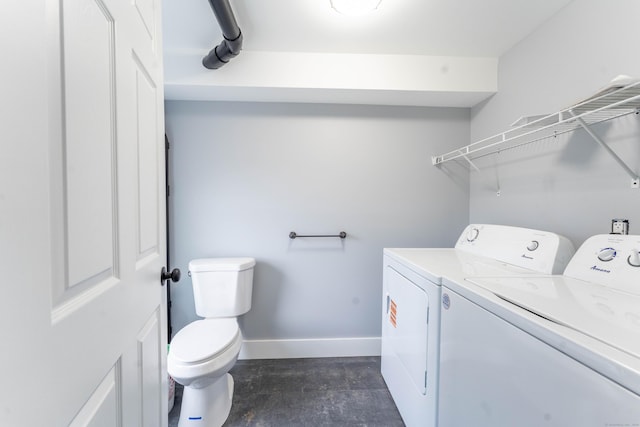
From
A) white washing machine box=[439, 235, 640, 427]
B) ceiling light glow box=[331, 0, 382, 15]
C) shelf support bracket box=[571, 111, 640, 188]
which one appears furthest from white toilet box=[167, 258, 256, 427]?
shelf support bracket box=[571, 111, 640, 188]

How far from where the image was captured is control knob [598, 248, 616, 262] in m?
0.90

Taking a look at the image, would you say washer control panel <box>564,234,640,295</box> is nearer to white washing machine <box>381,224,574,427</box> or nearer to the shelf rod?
white washing machine <box>381,224,574,427</box>

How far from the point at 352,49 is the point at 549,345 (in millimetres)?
1790

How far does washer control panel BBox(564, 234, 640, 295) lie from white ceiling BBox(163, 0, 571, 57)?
122 centimetres

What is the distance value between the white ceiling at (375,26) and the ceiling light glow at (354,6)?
9 cm

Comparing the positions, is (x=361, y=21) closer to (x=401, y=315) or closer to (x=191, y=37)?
(x=191, y=37)

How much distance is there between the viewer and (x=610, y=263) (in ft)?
2.92

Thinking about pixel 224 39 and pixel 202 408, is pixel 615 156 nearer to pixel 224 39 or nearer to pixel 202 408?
pixel 224 39

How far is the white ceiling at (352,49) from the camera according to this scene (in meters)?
1.34

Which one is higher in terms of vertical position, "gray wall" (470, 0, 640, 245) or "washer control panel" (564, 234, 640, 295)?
"gray wall" (470, 0, 640, 245)

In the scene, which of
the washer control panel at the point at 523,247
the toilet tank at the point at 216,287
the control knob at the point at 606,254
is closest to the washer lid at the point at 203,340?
the toilet tank at the point at 216,287

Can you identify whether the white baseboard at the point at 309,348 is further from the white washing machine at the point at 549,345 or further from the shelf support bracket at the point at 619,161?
the shelf support bracket at the point at 619,161

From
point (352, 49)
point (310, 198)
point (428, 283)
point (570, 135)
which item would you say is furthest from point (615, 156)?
point (310, 198)

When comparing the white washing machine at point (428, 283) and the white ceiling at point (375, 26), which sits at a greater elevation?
the white ceiling at point (375, 26)
